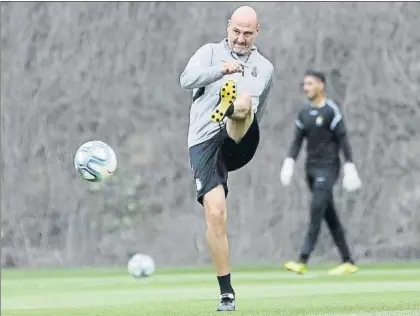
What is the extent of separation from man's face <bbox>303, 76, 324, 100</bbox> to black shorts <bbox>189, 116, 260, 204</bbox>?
17.1 ft

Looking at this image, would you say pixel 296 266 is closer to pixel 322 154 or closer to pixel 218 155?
pixel 322 154

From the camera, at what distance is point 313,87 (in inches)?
541

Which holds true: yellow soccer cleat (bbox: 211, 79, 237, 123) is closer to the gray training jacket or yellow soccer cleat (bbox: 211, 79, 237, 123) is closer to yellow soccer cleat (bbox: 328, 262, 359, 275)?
the gray training jacket

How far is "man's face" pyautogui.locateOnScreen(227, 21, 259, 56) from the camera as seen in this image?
27.4 ft

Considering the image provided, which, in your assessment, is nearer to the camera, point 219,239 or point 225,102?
point 225,102

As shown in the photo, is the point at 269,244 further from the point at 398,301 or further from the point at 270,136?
the point at 398,301

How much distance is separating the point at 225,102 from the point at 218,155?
1.69 feet

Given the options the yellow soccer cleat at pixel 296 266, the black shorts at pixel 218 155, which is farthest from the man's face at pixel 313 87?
the black shorts at pixel 218 155

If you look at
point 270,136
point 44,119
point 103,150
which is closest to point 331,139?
point 103,150

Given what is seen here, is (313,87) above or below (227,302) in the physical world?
above

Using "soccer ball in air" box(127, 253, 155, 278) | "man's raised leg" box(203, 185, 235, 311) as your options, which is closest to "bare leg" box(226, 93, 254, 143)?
"man's raised leg" box(203, 185, 235, 311)

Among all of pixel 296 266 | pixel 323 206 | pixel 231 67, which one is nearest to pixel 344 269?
pixel 296 266

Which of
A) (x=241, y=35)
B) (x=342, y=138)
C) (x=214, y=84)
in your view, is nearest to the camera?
(x=241, y=35)

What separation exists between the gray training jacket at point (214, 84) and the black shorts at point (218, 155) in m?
0.05
